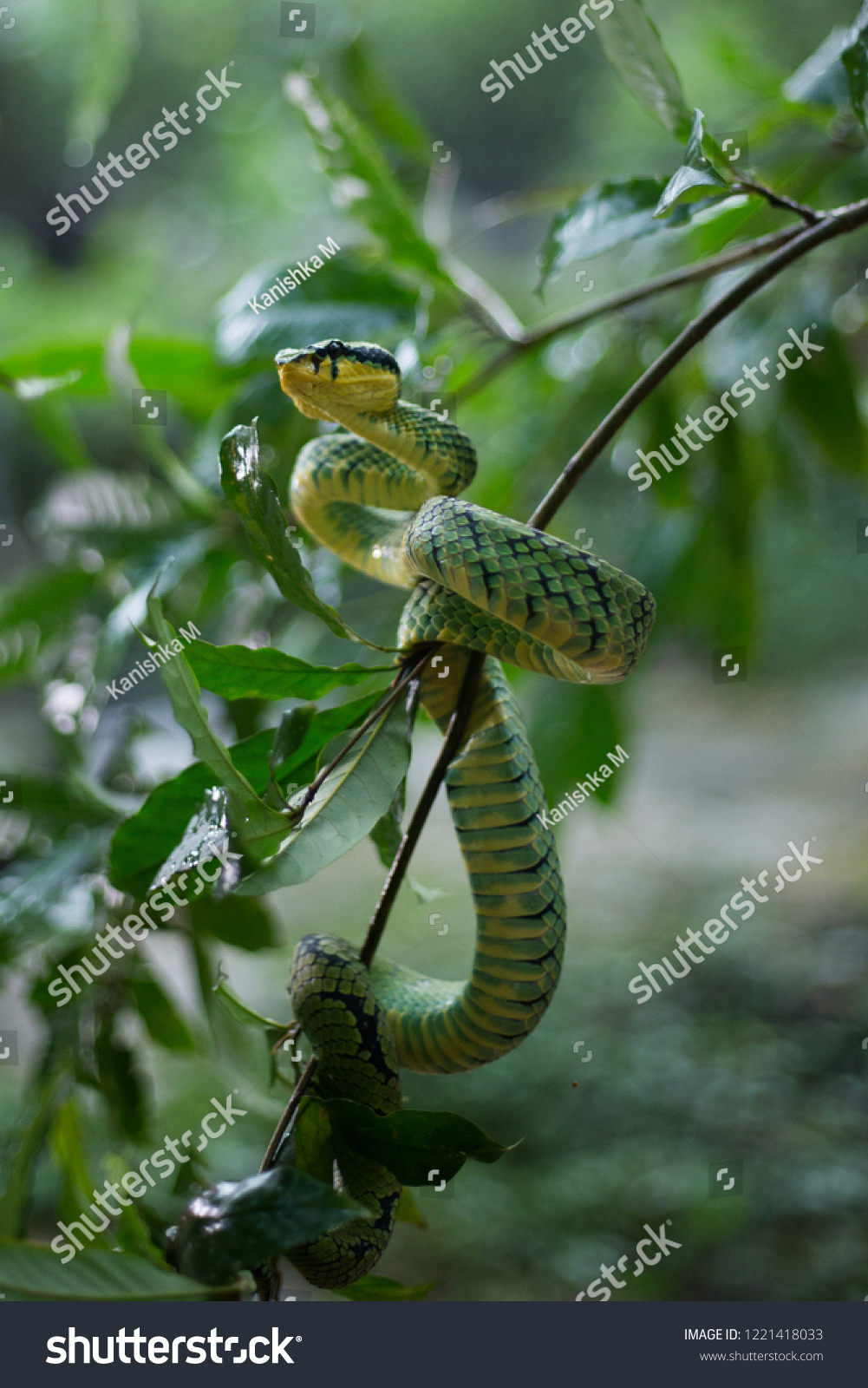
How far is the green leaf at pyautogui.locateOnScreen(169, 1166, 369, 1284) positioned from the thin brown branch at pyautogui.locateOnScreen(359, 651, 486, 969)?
0.13 m

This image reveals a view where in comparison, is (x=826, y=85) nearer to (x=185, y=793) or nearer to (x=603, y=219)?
(x=603, y=219)

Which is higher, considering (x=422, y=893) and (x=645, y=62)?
(x=645, y=62)

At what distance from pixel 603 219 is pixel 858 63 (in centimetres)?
20

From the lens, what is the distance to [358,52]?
117cm

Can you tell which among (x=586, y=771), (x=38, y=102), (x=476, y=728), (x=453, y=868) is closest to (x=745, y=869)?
(x=453, y=868)

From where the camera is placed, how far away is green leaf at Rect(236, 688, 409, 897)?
45 cm

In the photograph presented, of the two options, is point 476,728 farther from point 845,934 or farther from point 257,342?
point 845,934

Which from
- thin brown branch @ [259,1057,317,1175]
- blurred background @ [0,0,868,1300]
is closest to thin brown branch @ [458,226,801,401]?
blurred background @ [0,0,868,1300]

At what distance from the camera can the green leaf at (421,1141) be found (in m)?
0.48

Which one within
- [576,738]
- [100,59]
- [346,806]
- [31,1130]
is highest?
[100,59]

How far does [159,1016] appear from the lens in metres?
1.01

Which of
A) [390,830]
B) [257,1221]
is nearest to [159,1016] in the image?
[390,830]

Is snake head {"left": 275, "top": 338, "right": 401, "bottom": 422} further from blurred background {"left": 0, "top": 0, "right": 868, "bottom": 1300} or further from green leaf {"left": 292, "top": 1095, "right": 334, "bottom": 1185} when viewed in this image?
green leaf {"left": 292, "top": 1095, "right": 334, "bottom": 1185}

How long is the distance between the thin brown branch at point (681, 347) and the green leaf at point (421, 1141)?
0.31 m
